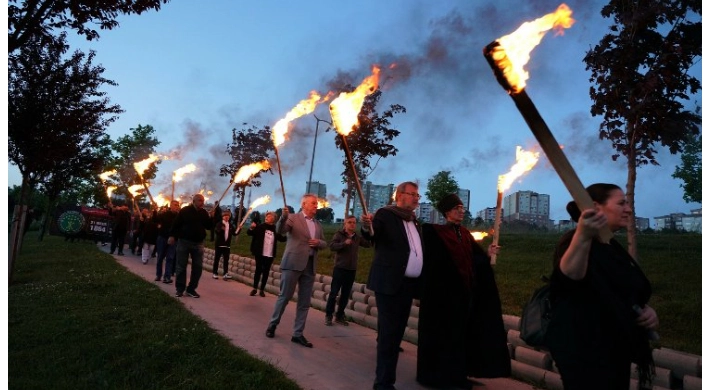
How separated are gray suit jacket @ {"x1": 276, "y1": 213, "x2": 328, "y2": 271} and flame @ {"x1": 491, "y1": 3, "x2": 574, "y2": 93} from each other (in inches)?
184

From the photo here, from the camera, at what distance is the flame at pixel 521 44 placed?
253cm

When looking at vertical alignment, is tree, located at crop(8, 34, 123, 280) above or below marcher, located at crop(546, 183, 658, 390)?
above

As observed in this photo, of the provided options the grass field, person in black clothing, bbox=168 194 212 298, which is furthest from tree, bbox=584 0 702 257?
person in black clothing, bbox=168 194 212 298

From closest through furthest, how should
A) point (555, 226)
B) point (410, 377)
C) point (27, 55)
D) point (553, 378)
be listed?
point (553, 378)
point (410, 377)
point (27, 55)
point (555, 226)

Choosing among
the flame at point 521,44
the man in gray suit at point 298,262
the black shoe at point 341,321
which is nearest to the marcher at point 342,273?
the black shoe at point 341,321

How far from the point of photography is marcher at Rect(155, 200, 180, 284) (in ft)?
41.1

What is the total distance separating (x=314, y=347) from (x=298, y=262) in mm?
1133

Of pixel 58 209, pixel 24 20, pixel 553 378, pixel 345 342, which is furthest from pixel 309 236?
pixel 58 209

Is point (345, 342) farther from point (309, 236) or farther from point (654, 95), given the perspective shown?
point (654, 95)

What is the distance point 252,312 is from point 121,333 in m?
2.94

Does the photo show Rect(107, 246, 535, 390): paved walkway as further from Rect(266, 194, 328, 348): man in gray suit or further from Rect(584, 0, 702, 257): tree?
Rect(584, 0, 702, 257): tree

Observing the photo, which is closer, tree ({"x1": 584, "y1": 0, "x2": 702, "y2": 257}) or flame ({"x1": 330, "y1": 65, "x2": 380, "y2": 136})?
flame ({"x1": 330, "y1": 65, "x2": 380, "y2": 136})

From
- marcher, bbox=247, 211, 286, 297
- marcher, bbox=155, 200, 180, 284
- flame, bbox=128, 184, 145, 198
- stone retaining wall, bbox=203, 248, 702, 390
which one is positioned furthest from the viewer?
flame, bbox=128, 184, 145, 198

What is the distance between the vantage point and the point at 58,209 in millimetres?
29906
